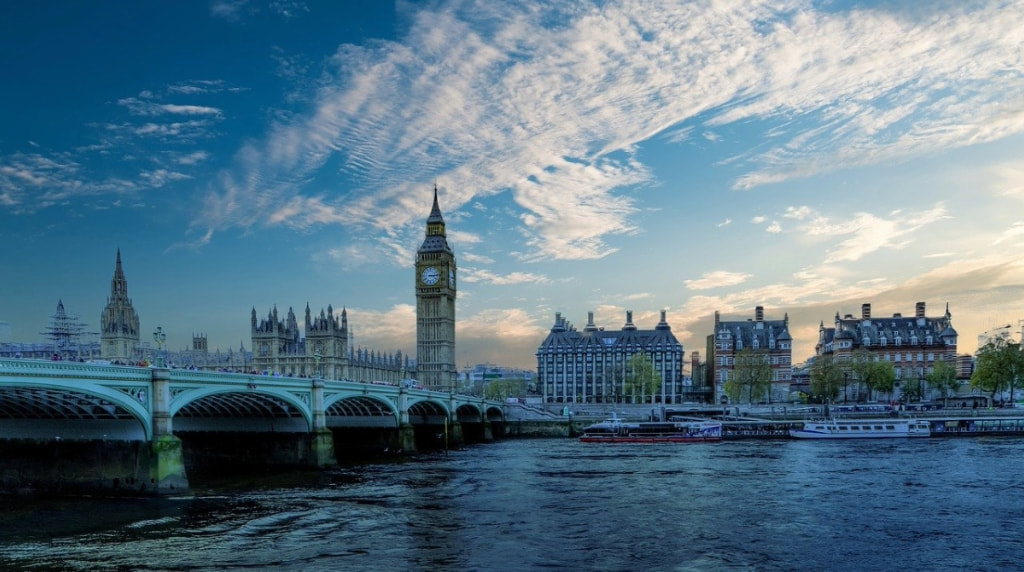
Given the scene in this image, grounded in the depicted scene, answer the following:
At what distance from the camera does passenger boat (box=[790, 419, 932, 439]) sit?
9725 centimetres

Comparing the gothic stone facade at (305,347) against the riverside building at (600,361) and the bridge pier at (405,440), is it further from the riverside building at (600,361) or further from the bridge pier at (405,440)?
the bridge pier at (405,440)

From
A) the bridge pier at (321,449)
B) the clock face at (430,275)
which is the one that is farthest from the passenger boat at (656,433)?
the clock face at (430,275)

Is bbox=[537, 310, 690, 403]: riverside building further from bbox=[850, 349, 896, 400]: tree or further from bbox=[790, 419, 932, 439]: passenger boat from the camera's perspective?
bbox=[790, 419, 932, 439]: passenger boat

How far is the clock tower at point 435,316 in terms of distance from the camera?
19025 cm

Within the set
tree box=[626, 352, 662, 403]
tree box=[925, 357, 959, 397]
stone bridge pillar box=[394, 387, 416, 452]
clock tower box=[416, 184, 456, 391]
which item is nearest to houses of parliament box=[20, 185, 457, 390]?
clock tower box=[416, 184, 456, 391]

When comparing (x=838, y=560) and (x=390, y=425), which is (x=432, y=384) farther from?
(x=838, y=560)

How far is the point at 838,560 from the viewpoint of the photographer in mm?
32125

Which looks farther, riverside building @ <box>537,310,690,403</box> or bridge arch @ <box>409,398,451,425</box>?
riverside building @ <box>537,310,690,403</box>

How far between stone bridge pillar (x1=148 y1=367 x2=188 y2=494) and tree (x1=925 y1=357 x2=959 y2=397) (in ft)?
423

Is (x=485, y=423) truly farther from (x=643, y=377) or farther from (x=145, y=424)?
(x=145, y=424)

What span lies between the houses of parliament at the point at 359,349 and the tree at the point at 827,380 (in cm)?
8307

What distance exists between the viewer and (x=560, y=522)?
4022 centimetres

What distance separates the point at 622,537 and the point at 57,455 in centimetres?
3470

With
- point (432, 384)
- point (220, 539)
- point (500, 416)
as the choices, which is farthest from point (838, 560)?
point (432, 384)
